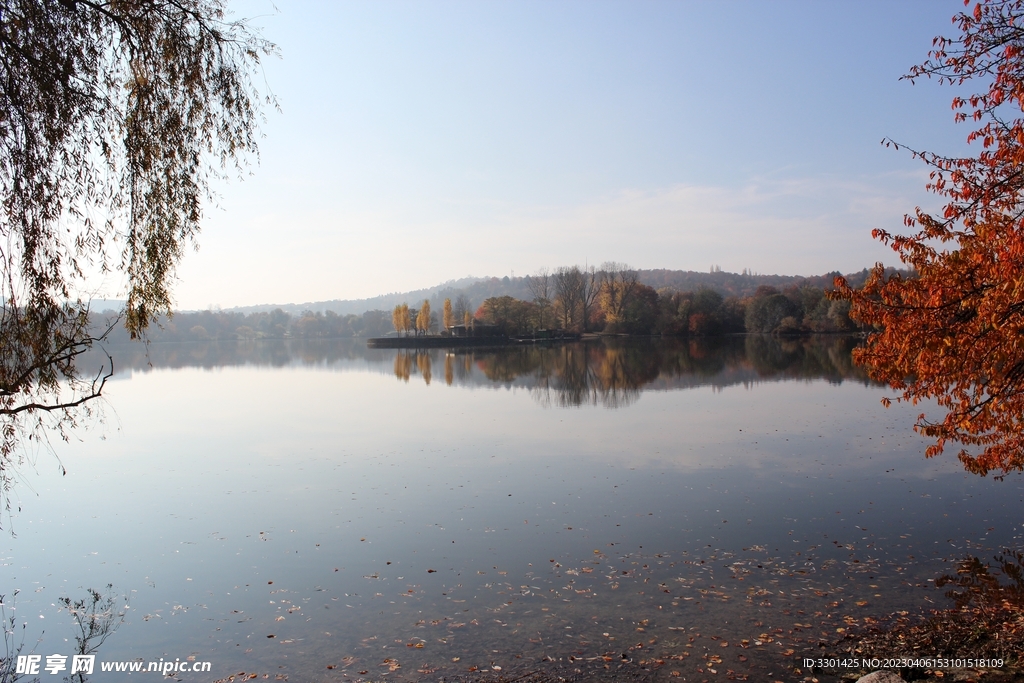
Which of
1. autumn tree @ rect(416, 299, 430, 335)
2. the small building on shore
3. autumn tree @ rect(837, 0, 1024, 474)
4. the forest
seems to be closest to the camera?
autumn tree @ rect(837, 0, 1024, 474)

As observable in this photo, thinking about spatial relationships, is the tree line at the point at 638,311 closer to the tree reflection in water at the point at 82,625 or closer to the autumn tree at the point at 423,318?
the autumn tree at the point at 423,318

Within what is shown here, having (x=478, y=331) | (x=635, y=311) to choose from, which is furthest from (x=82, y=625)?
(x=635, y=311)

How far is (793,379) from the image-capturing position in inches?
1230

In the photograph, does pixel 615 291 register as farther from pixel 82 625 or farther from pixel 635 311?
pixel 82 625

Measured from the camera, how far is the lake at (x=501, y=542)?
21.5 ft

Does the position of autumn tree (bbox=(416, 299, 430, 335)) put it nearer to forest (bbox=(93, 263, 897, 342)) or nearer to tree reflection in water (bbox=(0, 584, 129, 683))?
forest (bbox=(93, 263, 897, 342))

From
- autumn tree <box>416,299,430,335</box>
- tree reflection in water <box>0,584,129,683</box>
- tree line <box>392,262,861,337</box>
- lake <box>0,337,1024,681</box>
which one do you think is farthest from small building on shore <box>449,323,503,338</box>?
tree reflection in water <box>0,584,129,683</box>

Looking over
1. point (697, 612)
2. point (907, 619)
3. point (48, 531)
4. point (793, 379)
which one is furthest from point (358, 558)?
point (793, 379)

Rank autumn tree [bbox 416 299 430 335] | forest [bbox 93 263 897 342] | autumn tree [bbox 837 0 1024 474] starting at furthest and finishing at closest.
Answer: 1. autumn tree [bbox 416 299 430 335]
2. forest [bbox 93 263 897 342]
3. autumn tree [bbox 837 0 1024 474]

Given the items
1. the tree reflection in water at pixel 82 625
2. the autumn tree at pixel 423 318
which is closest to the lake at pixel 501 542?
the tree reflection in water at pixel 82 625

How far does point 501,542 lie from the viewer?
9.50m

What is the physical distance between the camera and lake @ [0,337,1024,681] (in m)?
6.56

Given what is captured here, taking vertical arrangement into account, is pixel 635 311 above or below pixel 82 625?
above

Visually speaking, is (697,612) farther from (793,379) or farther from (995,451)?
(793,379)
